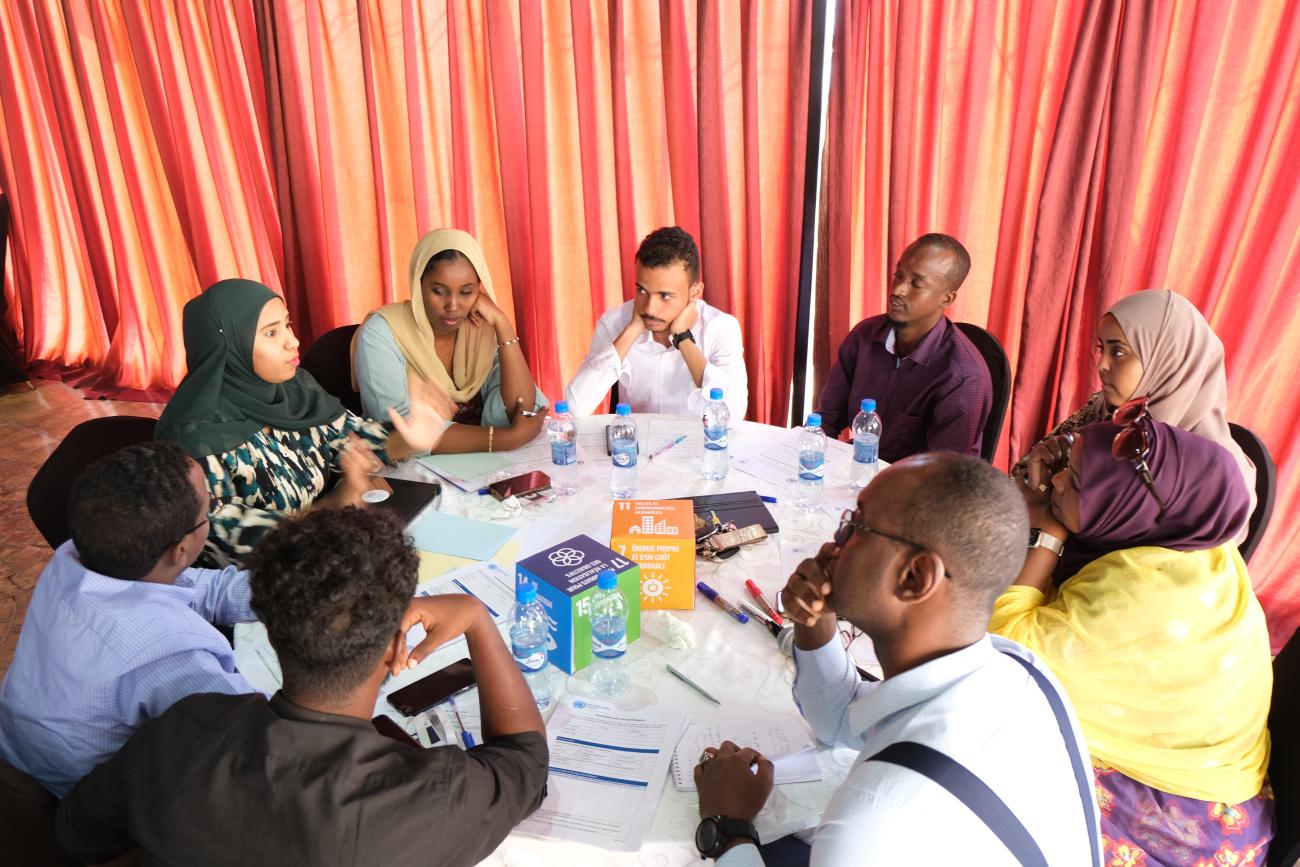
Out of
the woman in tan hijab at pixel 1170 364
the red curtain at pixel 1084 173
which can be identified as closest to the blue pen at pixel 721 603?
the woman in tan hijab at pixel 1170 364

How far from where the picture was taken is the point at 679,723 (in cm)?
148

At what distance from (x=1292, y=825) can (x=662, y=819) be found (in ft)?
3.89

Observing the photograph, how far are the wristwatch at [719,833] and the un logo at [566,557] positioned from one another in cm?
59

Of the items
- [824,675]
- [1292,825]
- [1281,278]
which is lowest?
[1292,825]

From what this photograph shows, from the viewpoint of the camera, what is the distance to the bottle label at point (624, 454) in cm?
233

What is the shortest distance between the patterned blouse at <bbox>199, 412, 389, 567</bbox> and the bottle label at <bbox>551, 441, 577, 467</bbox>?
558 mm

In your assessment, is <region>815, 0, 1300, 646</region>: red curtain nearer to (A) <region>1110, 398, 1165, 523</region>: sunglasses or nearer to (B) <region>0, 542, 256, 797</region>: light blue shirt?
(A) <region>1110, 398, 1165, 523</region>: sunglasses

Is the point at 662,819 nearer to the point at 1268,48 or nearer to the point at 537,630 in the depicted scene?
the point at 537,630

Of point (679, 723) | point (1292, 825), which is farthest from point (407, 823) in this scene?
point (1292, 825)

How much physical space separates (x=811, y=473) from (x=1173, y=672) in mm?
1034

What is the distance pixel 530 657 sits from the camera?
1593 millimetres

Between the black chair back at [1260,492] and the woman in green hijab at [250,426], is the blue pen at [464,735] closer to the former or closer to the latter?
the woman in green hijab at [250,426]

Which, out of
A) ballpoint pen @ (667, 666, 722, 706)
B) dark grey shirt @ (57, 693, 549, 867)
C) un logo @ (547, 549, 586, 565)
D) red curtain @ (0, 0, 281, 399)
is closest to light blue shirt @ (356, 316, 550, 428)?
un logo @ (547, 549, 586, 565)

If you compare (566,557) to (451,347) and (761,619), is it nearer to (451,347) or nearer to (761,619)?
(761,619)
